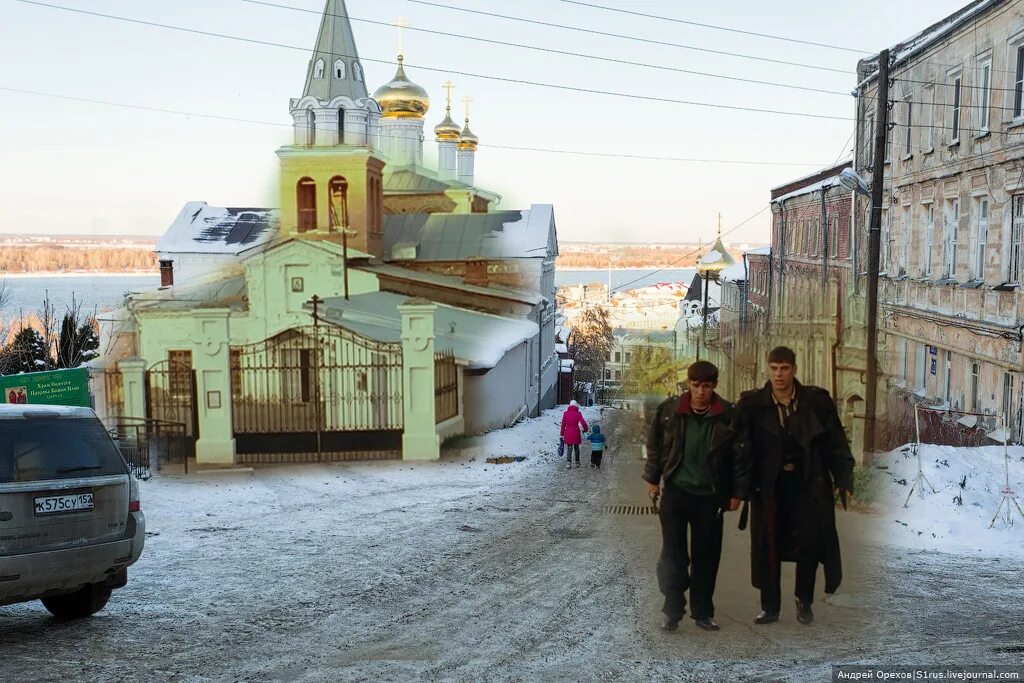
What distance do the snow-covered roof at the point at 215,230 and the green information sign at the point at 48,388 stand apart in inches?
657

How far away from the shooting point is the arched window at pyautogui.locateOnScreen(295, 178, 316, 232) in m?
26.3

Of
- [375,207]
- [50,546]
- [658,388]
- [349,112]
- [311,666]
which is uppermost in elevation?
[349,112]

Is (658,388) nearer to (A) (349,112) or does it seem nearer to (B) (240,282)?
(B) (240,282)

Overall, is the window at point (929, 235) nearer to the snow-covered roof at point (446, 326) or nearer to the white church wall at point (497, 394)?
the snow-covered roof at point (446, 326)

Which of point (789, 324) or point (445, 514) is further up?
point (789, 324)

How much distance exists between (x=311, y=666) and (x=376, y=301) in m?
17.7

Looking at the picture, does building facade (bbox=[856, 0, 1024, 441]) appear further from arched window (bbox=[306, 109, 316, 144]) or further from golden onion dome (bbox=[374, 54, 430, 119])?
golden onion dome (bbox=[374, 54, 430, 119])

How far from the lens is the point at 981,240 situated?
52.7 ft

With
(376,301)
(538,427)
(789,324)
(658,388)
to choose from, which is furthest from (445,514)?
(376,301)

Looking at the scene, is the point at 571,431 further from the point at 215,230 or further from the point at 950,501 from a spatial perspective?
the point at 215,230

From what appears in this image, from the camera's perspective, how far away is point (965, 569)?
7.69m

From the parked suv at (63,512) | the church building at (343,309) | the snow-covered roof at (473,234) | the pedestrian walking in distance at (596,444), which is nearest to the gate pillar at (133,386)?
the church building at (343,309)

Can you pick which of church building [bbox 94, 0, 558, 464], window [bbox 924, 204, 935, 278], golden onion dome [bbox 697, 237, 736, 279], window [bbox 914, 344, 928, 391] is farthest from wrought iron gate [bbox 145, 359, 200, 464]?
window [bbox 924, 204, 935, 278]

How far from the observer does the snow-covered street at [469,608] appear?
16.6 ft
